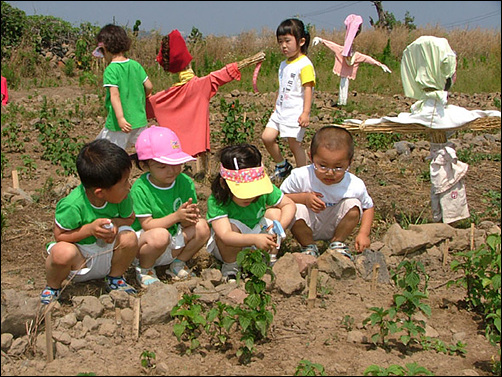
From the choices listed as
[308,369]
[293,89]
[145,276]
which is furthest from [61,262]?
[293,89]

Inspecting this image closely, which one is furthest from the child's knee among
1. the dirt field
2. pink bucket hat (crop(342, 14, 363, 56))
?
pink bucket hat (crop(342, 14, 363, 56))

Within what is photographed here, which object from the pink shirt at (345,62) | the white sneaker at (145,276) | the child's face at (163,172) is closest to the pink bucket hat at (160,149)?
the child's face at (163,172)

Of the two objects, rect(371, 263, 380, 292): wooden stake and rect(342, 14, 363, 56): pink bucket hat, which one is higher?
rect(342, 14, 363, 56): pink bucket hat

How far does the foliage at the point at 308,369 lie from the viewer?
8.57 ft

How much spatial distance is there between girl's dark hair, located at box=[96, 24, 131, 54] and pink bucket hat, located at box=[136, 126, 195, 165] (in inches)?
76.0

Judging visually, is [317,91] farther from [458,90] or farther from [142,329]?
[142,329]

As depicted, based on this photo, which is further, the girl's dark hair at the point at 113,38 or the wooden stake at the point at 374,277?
the girl's dark hair at the point at 113,38

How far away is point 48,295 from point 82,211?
530mm

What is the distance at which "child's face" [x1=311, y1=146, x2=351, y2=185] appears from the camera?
13.0 feet

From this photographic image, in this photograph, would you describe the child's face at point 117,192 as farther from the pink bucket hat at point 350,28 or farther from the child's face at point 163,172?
the pink bucket hat at point 350,28

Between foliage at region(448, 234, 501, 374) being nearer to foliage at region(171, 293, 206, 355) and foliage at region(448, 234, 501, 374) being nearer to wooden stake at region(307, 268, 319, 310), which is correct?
wooden stake at region(307, 268, 319, 310)

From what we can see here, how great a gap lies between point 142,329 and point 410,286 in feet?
4.84

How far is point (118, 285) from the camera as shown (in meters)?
3.63

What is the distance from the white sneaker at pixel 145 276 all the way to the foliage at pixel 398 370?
160 centimetres
